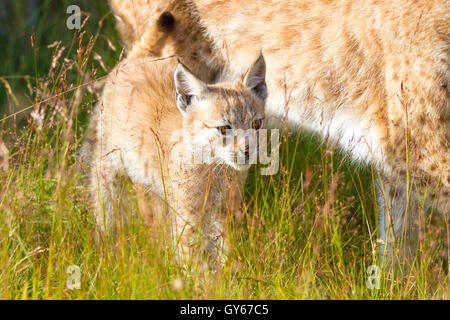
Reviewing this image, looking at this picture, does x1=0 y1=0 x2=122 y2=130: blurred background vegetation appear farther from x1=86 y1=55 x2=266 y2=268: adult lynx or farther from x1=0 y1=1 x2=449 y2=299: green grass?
x1=0 y1=1 x2=449 y2=299: green grass

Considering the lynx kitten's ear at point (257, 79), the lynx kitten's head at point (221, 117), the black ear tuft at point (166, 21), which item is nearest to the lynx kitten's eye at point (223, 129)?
the lynx kitten's head at point (221, 117)

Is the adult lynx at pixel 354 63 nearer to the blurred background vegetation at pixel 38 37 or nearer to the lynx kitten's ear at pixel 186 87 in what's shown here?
the lynx kitten's ear at pixel 186 87

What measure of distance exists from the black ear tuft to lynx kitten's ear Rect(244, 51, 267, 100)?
963 millimetres

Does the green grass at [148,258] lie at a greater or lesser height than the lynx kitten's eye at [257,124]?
lesser

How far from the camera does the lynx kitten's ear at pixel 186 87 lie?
10.3 ft

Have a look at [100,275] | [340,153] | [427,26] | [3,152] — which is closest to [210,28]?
[340,153]

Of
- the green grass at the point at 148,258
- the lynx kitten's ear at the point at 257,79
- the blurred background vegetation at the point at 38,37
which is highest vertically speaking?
the lynx kitten's ear at the point at 257,79

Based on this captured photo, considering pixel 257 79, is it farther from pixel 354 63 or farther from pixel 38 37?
pixel 38 37

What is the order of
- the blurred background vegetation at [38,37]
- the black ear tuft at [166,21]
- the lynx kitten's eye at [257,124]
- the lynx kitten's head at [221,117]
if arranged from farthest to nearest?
1. the blurred background vegetation at [38,37]
2. the black ear tuft at [166,21]
3. the lynx kitten's eye at [257,124]
4. the lynx kitten's head at [221,117]

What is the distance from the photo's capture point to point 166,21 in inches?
159

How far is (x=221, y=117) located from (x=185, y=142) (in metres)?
0.28

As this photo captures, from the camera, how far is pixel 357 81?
12.0ft
